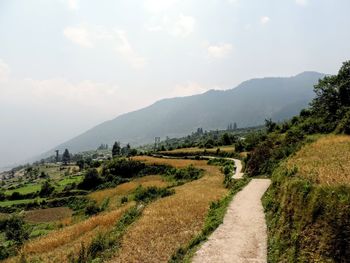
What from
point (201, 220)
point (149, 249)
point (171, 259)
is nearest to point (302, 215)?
point (171, 259)

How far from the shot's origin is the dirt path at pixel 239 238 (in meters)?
17.6

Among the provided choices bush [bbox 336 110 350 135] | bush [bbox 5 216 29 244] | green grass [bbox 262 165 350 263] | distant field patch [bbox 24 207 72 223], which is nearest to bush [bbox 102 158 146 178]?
distant field patch [bbox 24 207 72 223]

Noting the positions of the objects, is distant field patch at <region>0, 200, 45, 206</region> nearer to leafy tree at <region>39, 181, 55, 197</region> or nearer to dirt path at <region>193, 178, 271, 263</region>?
leafy tree at <region>39, 181, 55, 197</region>

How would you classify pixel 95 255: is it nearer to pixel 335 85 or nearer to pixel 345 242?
pixel 345 242

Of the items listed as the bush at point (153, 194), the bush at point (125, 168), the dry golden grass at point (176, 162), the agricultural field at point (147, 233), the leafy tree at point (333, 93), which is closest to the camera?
the agricultural field at point (147, 233)

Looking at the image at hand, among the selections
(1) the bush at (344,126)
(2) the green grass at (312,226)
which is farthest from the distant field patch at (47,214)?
(2) the green grass at (312,226)

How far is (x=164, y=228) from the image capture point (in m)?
25.8

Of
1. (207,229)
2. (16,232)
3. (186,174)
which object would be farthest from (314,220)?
(186,174)

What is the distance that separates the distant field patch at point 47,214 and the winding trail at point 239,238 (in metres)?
45.4

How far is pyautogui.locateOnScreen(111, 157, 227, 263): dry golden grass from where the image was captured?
21062 mm

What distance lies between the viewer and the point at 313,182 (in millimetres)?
17703

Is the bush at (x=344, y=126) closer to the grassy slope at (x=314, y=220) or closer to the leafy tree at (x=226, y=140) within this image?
the grassy slope at (x=314, y=220)

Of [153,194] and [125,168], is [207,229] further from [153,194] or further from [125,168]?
[125,168]

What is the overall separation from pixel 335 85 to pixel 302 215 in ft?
213
